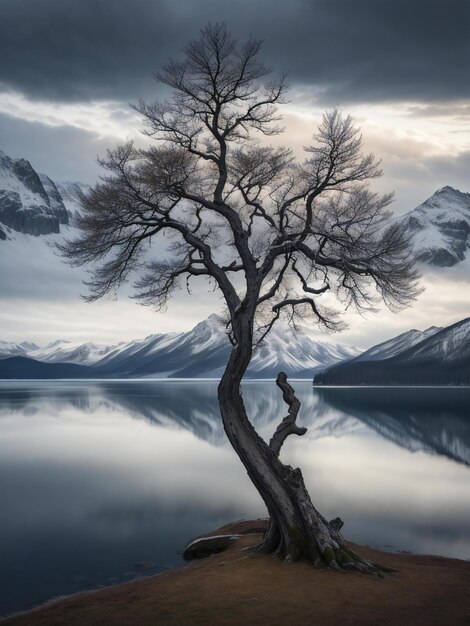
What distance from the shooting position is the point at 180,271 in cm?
1714

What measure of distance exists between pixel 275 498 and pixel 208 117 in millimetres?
9939

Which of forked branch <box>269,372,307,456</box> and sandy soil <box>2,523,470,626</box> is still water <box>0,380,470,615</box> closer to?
sandy soil <box>2,523,470,626</box>

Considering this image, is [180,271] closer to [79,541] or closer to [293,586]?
[293,586]

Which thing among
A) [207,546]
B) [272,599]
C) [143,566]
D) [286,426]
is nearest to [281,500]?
[286,426]

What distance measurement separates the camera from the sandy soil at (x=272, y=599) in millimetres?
11000

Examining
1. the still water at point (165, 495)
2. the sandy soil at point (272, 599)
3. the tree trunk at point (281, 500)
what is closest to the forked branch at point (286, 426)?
the tree trunk at point (281, 500)

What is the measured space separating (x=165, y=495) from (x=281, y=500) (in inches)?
730

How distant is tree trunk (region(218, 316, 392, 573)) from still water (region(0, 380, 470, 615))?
6.12 metres

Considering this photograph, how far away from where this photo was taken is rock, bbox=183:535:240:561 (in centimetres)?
1892

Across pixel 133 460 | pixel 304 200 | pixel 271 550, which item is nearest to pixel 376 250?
pixel 304 200

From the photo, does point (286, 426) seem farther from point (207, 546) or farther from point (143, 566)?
point (143, 566)

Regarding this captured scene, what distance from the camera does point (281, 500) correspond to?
14.7 meters

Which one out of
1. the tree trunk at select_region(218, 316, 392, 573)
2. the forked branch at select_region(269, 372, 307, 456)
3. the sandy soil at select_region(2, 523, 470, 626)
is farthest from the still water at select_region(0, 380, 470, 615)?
the forked branch at select_region(269, 372, 307, 456)

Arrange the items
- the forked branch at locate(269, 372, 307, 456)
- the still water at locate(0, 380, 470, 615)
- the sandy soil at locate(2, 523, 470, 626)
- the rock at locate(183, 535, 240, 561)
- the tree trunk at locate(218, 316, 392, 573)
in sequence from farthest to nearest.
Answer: the still water at locate(0, 380, 470, 615) → the rock at locate(183, 535, 240, 561) → the forked branch at locate(269, 372, 307, 456) → the tree trunk at locate(218, 316, 392, 573) → the sandy soil at locate(2, 523, 470, 626)
